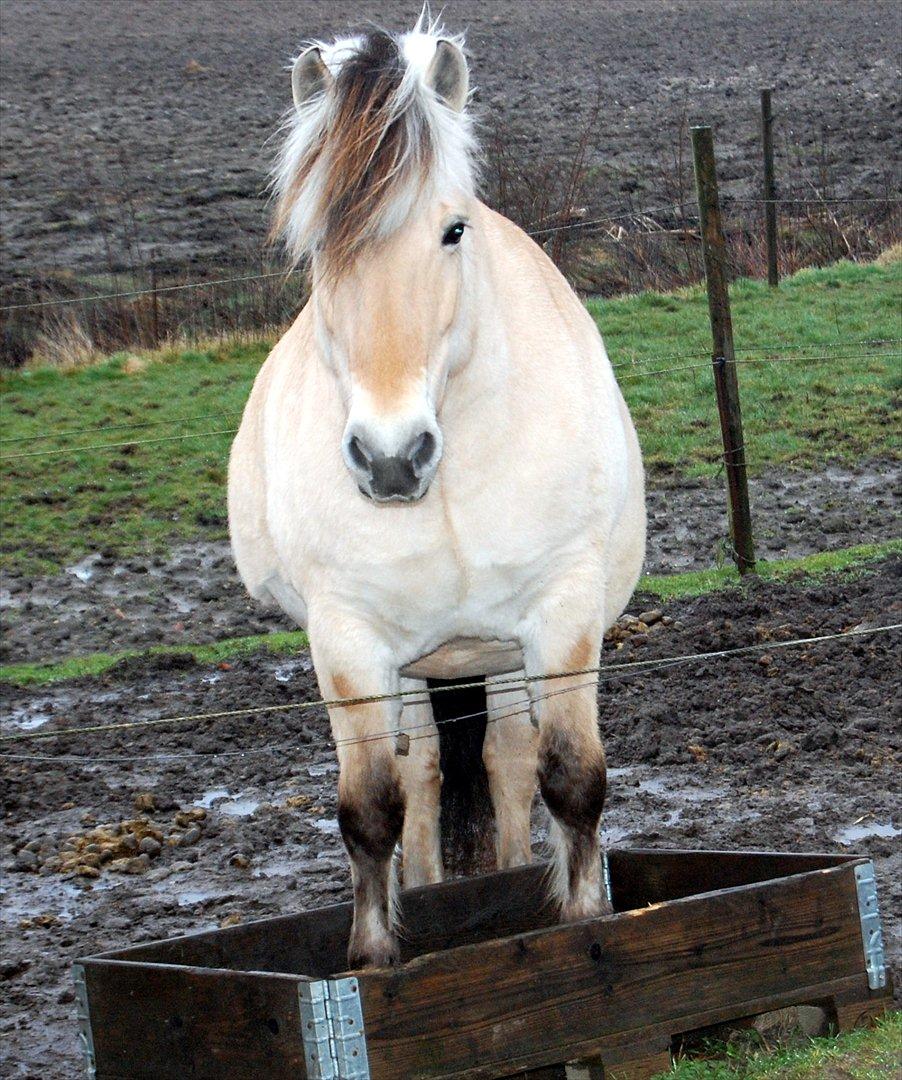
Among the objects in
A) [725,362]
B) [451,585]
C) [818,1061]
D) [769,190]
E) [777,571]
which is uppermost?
[769,190]

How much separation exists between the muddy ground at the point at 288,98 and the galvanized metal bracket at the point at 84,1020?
12140 millimetres

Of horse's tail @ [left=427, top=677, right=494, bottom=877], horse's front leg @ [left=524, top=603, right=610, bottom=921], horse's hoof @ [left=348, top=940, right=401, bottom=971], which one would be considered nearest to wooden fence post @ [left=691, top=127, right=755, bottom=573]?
horse's tail @ [left=427, top=677, right=494, bottom=877]

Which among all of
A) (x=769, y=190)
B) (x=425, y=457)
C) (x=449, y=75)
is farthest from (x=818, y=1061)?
(x=769, y=190)

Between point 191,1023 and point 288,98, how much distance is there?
21630mm

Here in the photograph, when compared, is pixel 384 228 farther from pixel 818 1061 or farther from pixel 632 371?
pixel 632 371

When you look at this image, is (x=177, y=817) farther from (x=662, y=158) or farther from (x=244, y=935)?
(x=662, y=158)

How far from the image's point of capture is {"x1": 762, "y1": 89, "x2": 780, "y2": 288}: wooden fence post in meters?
13.6

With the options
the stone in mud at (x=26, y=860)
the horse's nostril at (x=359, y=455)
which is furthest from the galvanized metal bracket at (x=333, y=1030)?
the stone in mud at (x=26, y=860)

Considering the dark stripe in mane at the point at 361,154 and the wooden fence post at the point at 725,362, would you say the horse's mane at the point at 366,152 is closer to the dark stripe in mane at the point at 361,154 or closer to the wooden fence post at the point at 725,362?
the dark stripe in mane at the point at 361,154

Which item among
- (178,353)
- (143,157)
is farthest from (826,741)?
(143,157)

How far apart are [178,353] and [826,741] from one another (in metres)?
8.81

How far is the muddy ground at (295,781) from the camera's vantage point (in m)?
4.98

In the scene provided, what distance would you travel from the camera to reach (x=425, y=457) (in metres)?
3.22

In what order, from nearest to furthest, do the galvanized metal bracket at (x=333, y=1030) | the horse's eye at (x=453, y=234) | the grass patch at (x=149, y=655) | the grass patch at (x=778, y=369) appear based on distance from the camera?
the galvanized metal bracket at (x=333, y=1030)
the horse's eye at (x=453, y=234)
the grass patch at (x=149, y=655)
the grass patch at (x=778, y=369)
